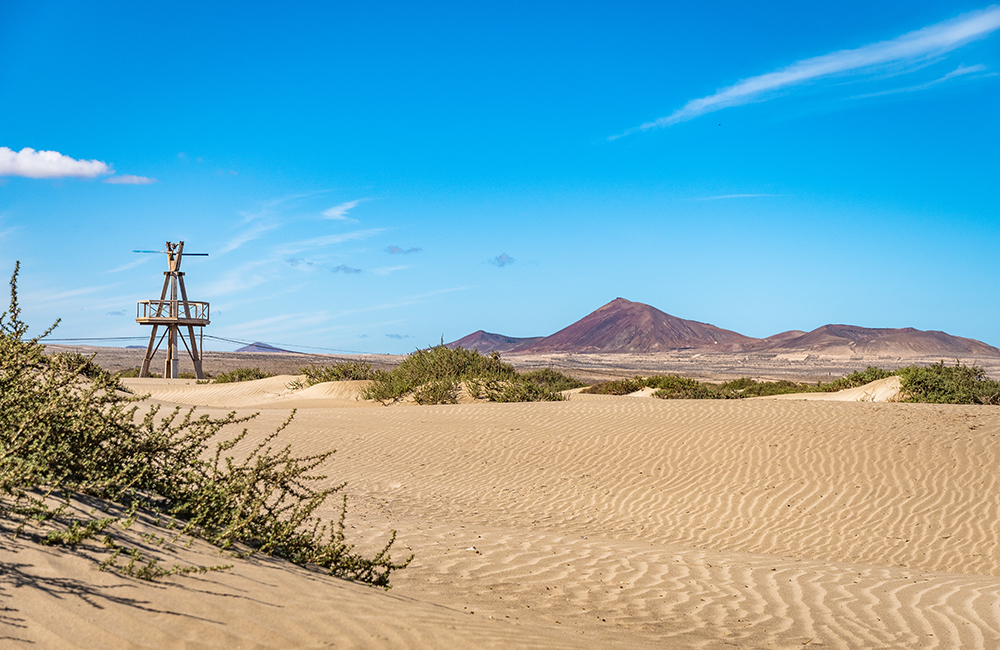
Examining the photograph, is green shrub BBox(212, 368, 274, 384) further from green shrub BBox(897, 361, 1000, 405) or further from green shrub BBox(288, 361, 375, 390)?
green shrub BBox(897, 361, 1000, 405)

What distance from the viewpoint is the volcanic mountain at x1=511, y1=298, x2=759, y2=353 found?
15738cm

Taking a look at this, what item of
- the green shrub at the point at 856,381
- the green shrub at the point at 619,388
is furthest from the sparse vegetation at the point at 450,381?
the green shrub at the point at 856,381

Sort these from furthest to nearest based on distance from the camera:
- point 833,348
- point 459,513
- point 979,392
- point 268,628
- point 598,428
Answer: point 833,348
point 979,392
point 598,428
point 459,513
point 268,628

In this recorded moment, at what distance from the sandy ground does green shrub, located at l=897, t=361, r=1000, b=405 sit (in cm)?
479

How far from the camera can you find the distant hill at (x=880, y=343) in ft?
380

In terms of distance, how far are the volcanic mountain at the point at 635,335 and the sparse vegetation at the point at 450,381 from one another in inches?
4855

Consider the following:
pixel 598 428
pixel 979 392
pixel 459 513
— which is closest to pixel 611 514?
pixel 459 513

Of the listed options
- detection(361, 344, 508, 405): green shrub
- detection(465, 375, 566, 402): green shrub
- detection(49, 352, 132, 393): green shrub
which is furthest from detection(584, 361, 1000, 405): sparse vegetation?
detection(49, 352, 132, 393): green shrub

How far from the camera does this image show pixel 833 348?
392 ft

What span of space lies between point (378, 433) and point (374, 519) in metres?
6.49

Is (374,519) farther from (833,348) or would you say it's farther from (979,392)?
(833,348)

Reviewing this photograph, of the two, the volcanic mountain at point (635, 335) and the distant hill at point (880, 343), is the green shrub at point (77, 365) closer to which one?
the distant hill at point (880, 343)

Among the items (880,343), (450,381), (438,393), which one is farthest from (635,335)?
(438,393)

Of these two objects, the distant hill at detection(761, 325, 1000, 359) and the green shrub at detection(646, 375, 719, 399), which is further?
the distant hill at detection(761, 325, 1000, 359)
